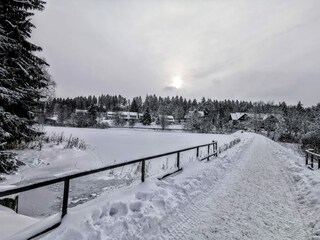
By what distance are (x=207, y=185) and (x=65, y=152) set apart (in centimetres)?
1367

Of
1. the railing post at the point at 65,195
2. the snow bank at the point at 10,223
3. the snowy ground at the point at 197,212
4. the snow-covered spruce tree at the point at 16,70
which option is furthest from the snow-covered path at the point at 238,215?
the snow-covered spruce tree at the point at 16,70

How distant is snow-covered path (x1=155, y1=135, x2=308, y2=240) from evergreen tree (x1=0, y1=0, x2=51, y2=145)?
23.5ft

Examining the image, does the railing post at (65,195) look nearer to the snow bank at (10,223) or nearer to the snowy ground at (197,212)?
the snowy ground at (197,212)

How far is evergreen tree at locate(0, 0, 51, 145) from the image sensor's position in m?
8.75

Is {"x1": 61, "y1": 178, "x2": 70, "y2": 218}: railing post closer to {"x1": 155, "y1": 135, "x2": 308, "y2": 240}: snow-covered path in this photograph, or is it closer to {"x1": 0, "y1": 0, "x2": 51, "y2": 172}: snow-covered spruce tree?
{"x1": 155, "y1": 135, "x2": 308, "y2": 240}: snow-covered path

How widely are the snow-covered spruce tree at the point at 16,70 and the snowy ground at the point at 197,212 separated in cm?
555

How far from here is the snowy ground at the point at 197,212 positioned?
4.63 m

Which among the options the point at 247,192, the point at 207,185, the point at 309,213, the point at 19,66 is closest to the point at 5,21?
the point at 19,66

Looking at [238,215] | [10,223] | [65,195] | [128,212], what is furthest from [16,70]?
[238,215]

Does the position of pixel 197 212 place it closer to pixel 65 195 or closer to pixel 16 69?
pixel 65 195

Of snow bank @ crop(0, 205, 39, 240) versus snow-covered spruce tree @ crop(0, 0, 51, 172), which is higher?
snow-covered spruce tree @ crop(0, 0, 51, 172)

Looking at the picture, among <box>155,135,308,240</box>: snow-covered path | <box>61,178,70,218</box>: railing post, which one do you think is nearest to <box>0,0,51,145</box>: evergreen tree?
<box>61,178,70,218</box>: railing post

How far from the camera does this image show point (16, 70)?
30.6ft

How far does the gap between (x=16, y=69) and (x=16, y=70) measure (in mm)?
102
